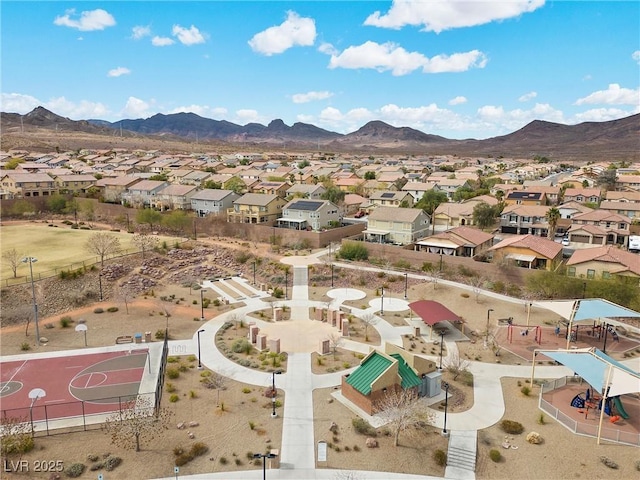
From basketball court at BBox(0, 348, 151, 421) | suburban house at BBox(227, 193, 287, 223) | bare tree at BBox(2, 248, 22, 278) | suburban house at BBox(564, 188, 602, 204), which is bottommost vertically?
basketball court at BBox(0, 348, 151, 421)

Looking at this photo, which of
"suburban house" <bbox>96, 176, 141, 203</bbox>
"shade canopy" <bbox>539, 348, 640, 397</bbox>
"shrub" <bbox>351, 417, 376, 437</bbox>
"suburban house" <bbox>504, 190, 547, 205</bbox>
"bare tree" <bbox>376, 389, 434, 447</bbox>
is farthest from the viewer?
"suburban house" <bbox>96, 176, 141, 203</bbox>

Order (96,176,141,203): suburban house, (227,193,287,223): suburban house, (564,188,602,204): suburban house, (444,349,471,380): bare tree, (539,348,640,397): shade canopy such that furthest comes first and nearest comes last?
(96,176,141,203): suburban house, (564,188,602,204): suburban house, (227,193,287,223): suburban house, (444,349,471,380): bare tree, (539,348,640,397): shade canopy

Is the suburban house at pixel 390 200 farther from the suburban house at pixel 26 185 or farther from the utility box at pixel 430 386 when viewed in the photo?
the suburban house at pixel 26 185

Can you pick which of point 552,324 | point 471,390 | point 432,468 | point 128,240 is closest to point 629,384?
point 471,390

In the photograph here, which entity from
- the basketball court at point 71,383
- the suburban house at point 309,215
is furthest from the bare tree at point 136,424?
the suburban house at point 309,215

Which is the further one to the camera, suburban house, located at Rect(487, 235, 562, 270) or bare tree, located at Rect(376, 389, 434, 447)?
suburban house, located at Rect(487, 235, 562, 270)

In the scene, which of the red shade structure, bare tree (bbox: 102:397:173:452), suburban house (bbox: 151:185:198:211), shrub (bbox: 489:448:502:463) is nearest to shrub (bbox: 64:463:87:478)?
bare tree (bbox: 102:397:173:452)

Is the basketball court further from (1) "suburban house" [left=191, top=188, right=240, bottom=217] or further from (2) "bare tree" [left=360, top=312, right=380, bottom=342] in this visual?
(1) "suburban house" [left=191, top=188, right=240, bottom=217]
